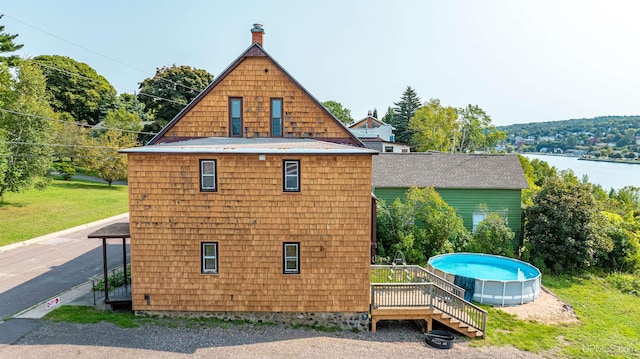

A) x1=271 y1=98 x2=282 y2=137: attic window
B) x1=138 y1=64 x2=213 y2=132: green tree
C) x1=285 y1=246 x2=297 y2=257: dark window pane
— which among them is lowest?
x1=285 y1=246 x2=297 y2=257: dark window pane

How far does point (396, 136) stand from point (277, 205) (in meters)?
57.8

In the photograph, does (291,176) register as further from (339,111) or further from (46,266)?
(339,111)

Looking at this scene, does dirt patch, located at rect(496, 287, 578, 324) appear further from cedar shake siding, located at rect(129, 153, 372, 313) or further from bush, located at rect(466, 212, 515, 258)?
cedar shake siding, located at rect(129, 153, 372, 313)

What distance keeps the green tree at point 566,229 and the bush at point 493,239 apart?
4.06ft

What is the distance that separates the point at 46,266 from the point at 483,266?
69.6 ft

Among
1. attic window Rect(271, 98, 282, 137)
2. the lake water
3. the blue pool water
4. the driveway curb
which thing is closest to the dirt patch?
the blue pool water

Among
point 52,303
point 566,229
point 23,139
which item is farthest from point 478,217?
point 23,139

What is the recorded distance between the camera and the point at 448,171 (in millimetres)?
24250

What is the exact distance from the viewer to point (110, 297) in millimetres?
13352

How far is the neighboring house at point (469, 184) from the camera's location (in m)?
22.6

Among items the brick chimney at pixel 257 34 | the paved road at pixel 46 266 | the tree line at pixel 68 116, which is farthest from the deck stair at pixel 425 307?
the tree line at pixel 68 116

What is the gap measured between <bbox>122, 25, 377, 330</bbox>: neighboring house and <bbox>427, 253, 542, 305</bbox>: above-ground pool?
571 cm

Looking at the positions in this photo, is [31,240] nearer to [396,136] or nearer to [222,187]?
[222,187]

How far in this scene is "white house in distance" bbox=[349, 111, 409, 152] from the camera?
42.0 metres
